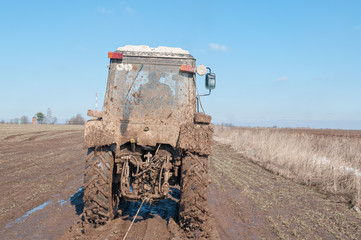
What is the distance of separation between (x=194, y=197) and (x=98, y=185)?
60.6 inches

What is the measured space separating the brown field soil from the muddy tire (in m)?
0.28

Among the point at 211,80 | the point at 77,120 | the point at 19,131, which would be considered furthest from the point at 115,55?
the point at 77,120

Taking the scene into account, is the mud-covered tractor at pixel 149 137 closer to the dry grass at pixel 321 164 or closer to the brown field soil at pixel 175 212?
the brown field soil at pixel 175 212

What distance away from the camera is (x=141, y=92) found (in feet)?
16.1

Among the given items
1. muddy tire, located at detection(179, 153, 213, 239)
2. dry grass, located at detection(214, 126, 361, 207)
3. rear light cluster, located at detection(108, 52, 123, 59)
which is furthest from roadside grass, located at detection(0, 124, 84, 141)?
muddy tire, located at detection(179, 153, 213, 239)

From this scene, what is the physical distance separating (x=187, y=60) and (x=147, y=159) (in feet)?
6.49

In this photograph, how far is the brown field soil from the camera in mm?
4504

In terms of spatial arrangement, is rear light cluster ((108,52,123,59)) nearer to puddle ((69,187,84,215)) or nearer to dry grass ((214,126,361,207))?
puddle ((69,187,84,215))

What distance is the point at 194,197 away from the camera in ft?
13.9

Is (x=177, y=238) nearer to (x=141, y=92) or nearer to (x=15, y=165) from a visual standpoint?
(x=141, y=92)

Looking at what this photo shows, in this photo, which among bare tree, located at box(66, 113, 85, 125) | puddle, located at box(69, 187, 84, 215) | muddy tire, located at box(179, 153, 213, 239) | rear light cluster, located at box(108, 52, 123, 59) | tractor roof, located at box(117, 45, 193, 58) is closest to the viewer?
muddy tire, located at box(179, 153, 213, 239)

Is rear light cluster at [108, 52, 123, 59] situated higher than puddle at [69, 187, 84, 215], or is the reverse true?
rear light cluster at [108, 52, 123, 59]

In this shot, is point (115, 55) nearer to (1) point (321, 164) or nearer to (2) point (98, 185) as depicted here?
(2) point (98, 185)

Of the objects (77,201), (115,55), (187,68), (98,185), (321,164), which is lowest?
(77,201)
